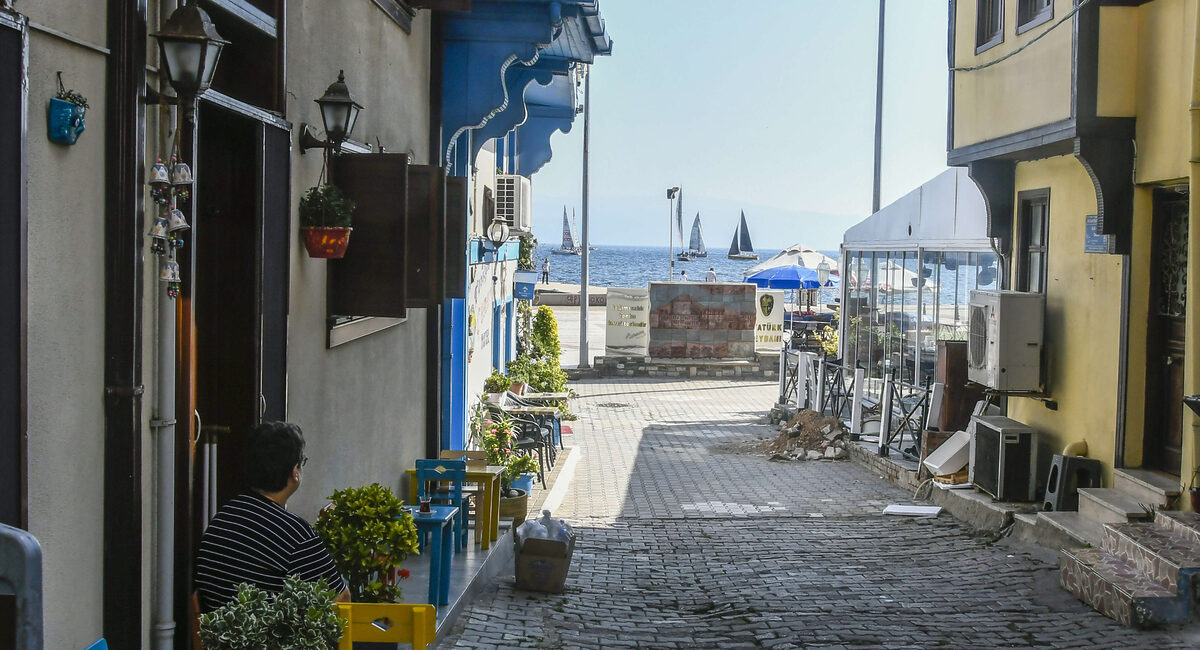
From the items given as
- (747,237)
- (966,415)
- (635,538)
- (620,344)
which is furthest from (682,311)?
(747,237)

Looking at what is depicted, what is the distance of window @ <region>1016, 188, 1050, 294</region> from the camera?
454 inches

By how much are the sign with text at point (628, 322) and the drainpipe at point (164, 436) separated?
23776 mm

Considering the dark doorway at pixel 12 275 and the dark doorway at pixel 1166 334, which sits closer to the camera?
the dark doorway at pixel 12 275

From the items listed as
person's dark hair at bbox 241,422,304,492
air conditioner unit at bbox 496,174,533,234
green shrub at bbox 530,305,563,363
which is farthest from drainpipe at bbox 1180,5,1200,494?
green shrub at bbox 530,305,563,363

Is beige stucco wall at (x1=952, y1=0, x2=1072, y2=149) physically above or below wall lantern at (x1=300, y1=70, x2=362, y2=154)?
above

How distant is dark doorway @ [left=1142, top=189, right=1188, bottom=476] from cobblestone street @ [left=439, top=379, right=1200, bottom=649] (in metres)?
1.36

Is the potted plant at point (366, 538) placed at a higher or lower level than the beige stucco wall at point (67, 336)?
lower

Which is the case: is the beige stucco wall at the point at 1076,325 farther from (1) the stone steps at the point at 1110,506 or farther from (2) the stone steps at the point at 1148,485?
(1) the stone steps at the point at 1110,506

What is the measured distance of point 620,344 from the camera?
29188 millimetres

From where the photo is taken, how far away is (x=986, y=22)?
11914mm

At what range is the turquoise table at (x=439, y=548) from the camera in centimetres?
659

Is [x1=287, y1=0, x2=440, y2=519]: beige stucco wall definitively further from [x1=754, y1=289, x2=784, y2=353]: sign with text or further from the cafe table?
[x1=754, y1=289, x2=784, y2=353]: sign with text

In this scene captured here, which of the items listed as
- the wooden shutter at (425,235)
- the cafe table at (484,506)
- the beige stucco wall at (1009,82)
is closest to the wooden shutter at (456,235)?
the wooden shutter at (425,235)

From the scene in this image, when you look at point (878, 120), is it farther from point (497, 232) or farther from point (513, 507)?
point (513, 507)
